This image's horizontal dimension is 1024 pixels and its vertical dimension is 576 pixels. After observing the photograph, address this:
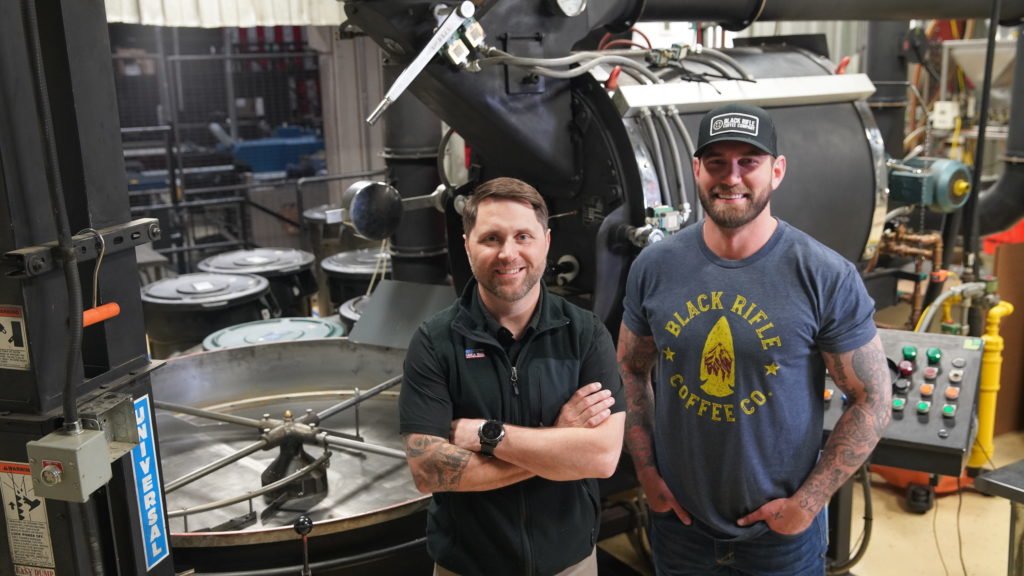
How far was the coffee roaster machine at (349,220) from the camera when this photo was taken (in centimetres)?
154

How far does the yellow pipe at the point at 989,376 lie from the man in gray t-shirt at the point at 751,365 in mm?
1727

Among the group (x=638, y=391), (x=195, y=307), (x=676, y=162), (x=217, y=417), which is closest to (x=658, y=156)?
(x=676, y=162)

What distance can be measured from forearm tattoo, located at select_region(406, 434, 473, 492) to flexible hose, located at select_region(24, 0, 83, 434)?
1.91ft

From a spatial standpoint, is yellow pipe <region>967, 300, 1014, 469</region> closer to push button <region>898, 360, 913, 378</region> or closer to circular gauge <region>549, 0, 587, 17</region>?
push button <region>898, 360, 913, 378</region>

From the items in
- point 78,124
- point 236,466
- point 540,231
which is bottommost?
point 236,466

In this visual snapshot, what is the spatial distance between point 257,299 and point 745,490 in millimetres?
3008

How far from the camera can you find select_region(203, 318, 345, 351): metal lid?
374 centimetres

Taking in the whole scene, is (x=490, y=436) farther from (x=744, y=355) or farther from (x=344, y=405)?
(x=344, y=405)

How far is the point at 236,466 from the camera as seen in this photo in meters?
2.94

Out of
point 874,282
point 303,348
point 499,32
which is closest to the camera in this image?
point 499,32

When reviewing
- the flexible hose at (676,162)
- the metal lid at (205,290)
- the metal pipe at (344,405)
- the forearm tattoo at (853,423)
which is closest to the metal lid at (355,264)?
the metal lid at (205,290)

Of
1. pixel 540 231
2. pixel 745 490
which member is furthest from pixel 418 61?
pixel 745 490

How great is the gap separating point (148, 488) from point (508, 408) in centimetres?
71

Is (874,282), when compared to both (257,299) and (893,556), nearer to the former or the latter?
(893,556)
